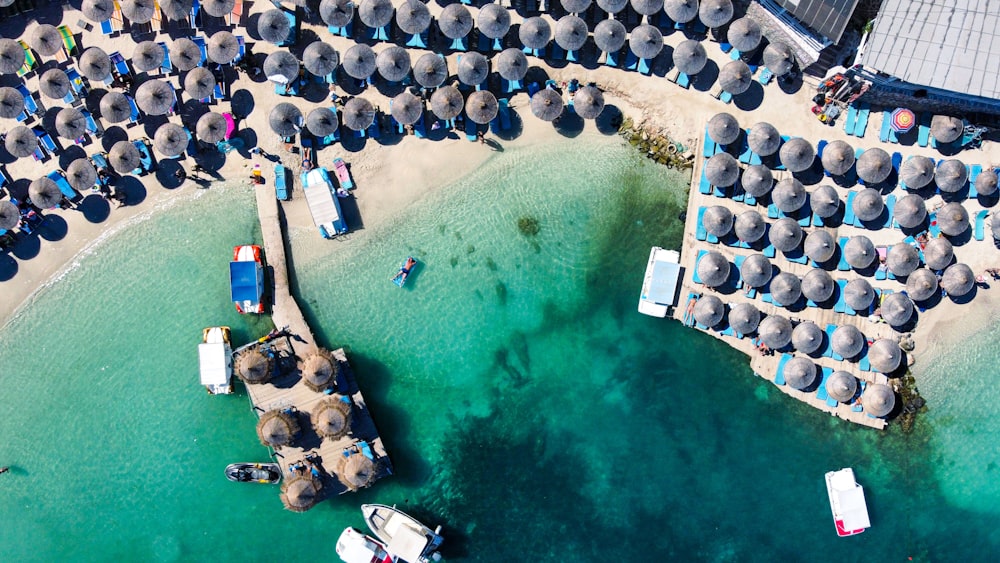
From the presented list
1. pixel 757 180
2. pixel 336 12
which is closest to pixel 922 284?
pixel 757 180

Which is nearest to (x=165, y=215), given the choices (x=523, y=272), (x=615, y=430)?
(x=523, y=272)

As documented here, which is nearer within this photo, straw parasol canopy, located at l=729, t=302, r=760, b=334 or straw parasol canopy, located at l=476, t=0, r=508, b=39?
straw parasol canopy, located at l=476, t=0, r=508, b=39

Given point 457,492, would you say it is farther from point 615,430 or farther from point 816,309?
point 816,309

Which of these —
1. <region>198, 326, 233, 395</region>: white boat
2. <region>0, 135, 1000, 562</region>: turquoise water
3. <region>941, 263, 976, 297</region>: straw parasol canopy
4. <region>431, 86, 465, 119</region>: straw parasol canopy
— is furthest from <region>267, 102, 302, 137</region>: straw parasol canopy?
<region>941, 263, 976, 297</region>: straw parasol canopy

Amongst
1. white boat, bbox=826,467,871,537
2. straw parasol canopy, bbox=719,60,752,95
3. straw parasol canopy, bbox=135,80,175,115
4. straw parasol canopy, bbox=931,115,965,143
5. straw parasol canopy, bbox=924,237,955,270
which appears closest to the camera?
straw parasol canopy, bbox=135,80,175,115

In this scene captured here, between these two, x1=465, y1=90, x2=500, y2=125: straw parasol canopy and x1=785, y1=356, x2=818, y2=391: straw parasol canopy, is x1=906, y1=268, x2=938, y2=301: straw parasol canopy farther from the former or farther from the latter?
x1=465, y1=90, x2=500, y2=125: straw parasol canopy

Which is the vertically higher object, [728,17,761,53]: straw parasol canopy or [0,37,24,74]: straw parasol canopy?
[728,17,761,53]: straw parasol canopy

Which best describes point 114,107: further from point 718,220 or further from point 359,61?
point 718,220

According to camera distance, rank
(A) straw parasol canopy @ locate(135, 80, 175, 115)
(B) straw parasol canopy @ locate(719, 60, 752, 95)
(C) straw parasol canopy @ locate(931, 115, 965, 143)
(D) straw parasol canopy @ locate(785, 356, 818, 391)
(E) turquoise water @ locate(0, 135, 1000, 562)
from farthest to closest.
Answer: (E) turquoise water @ locate(0, 135, 1000, 562)
(C) straw parasol canopy @ locate(931, 115, 965, 143)
(D) straw parasol canopy @ locate(785, 356, 818, 391)
(B) straw parasol canopy @ locate(719, 60, 752, 95)
(A) straw parasol canopy @ locate(135, 80, 175, 115)
